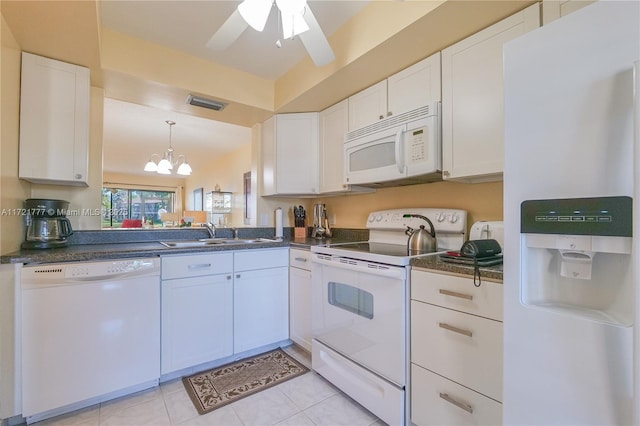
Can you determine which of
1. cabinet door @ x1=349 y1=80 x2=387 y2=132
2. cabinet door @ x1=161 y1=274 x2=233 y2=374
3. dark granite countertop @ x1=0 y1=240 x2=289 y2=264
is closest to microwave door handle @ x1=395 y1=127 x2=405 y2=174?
cabinet door @ x1=349 y1=80 x2=387 y2=132

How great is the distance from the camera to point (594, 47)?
77cm

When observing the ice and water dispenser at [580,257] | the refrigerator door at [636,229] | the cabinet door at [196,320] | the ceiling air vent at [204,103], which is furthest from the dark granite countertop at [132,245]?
the refrigerator door at [636,229]

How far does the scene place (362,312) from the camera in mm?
1699

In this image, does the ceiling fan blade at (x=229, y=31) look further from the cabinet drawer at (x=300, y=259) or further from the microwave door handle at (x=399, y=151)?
the cabinet drawer at (x=300, y=259)

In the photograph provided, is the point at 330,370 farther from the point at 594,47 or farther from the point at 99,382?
the point at 594,47

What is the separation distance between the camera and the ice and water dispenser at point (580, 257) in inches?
28.9

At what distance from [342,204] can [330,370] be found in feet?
5.08

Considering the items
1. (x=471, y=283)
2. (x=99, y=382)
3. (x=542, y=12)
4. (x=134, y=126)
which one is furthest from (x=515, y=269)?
(x=134, y=126)

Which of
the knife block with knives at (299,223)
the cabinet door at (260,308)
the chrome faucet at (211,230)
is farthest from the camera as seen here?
the knife block with knives at (299,223)

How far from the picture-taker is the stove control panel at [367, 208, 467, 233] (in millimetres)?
1854

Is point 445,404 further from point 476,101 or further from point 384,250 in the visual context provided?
point 476,101

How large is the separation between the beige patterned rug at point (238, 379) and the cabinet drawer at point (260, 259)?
0.71 m

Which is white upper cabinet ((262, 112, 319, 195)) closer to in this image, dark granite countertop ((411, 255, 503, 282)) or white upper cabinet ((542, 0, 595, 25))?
dark granite countertop ((411, 255, 503, 282))

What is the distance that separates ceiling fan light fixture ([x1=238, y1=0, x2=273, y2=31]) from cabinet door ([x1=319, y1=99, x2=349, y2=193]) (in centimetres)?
120
